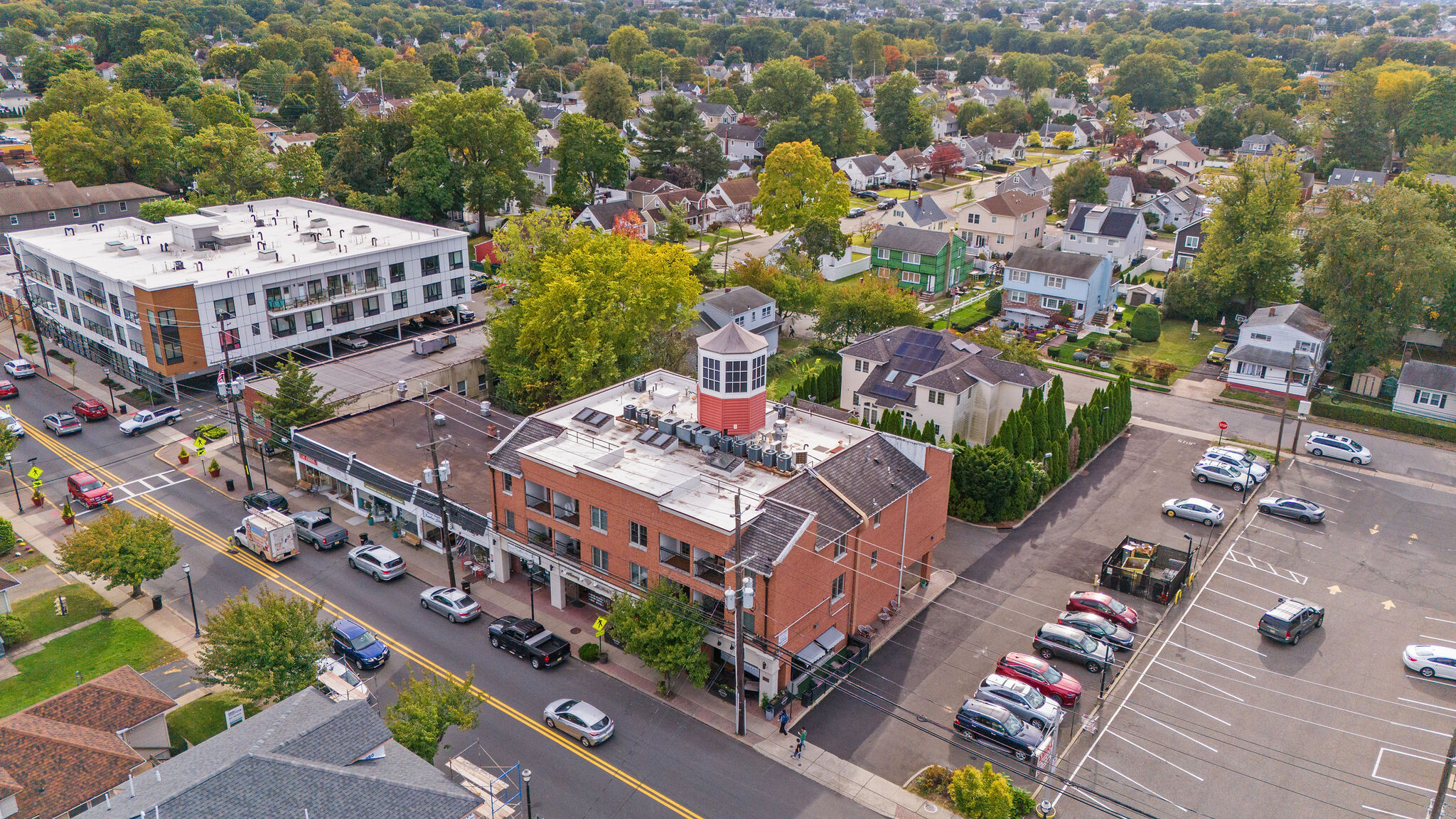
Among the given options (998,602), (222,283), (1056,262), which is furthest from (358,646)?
(1056,262)

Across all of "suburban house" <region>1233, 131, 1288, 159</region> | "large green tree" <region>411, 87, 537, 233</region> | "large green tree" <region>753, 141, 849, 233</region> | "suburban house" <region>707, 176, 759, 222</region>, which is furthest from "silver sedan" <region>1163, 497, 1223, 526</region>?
"suburban house" <region>1233, 131, 1288, 159</region>

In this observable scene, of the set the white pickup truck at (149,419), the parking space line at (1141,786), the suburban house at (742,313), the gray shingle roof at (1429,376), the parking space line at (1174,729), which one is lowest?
Result: the parking space line at (1174,729)

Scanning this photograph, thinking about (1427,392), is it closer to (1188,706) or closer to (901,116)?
(1188,706)

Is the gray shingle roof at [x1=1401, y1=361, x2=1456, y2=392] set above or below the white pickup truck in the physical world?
above

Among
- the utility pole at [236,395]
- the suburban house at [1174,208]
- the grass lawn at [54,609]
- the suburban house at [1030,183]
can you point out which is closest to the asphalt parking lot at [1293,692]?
the grass lawn at [54,609]

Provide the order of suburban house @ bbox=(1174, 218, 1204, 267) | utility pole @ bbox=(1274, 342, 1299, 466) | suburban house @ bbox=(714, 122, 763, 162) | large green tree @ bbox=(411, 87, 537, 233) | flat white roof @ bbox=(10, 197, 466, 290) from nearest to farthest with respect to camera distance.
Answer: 1. utility pole @ bbox=(1274, 342, 1299, 466)
2. flat white roof @ bbox=(10, 197, 466, 290)
3. large green tree @ bbox=(411, 87, 537, 233)
4. suburban house @ bbox=(1174, 218, 1204, 267)
5. suburban house @ bbox=(714, 122, 763, 162)

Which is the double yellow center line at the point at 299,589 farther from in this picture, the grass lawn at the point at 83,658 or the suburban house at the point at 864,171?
the suburban house at the point at 864,171

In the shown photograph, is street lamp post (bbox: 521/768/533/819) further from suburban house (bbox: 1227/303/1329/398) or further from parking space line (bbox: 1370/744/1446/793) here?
suburban house (bbox: 1227/303/1329/398)
